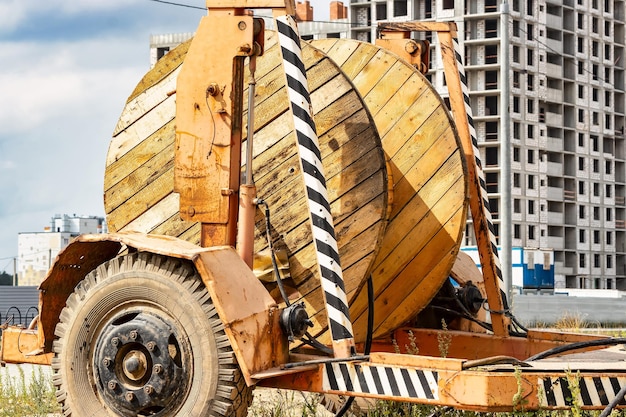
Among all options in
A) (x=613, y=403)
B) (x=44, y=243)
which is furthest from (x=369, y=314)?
(x=44, y=243)

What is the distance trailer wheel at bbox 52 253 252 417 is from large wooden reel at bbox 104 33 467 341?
107 cm

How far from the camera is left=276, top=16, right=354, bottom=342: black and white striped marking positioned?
592 centimetres

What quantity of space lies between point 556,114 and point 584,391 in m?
78.7

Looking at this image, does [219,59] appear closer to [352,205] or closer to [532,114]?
[352,205]

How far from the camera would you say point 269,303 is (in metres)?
5.99

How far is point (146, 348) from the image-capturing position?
5930 mm

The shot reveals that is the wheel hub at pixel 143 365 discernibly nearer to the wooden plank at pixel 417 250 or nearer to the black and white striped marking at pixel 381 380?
the black and white striped marking at pixel 381 380

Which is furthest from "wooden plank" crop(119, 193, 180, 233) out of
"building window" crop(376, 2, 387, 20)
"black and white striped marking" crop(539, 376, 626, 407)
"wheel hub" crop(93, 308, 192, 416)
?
"building window" crop(376, 2, 387, 20)

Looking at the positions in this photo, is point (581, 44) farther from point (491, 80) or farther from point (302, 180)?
point (302, 180)

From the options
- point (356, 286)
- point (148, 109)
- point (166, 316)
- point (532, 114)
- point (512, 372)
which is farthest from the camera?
point (532, 114)

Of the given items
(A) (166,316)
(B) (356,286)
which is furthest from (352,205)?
(A) (166,316)

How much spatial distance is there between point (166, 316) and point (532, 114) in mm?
76615

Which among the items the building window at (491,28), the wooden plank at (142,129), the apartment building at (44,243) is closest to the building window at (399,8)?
the building window at (491,28)

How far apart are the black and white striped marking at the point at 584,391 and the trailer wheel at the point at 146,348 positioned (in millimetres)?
1626
